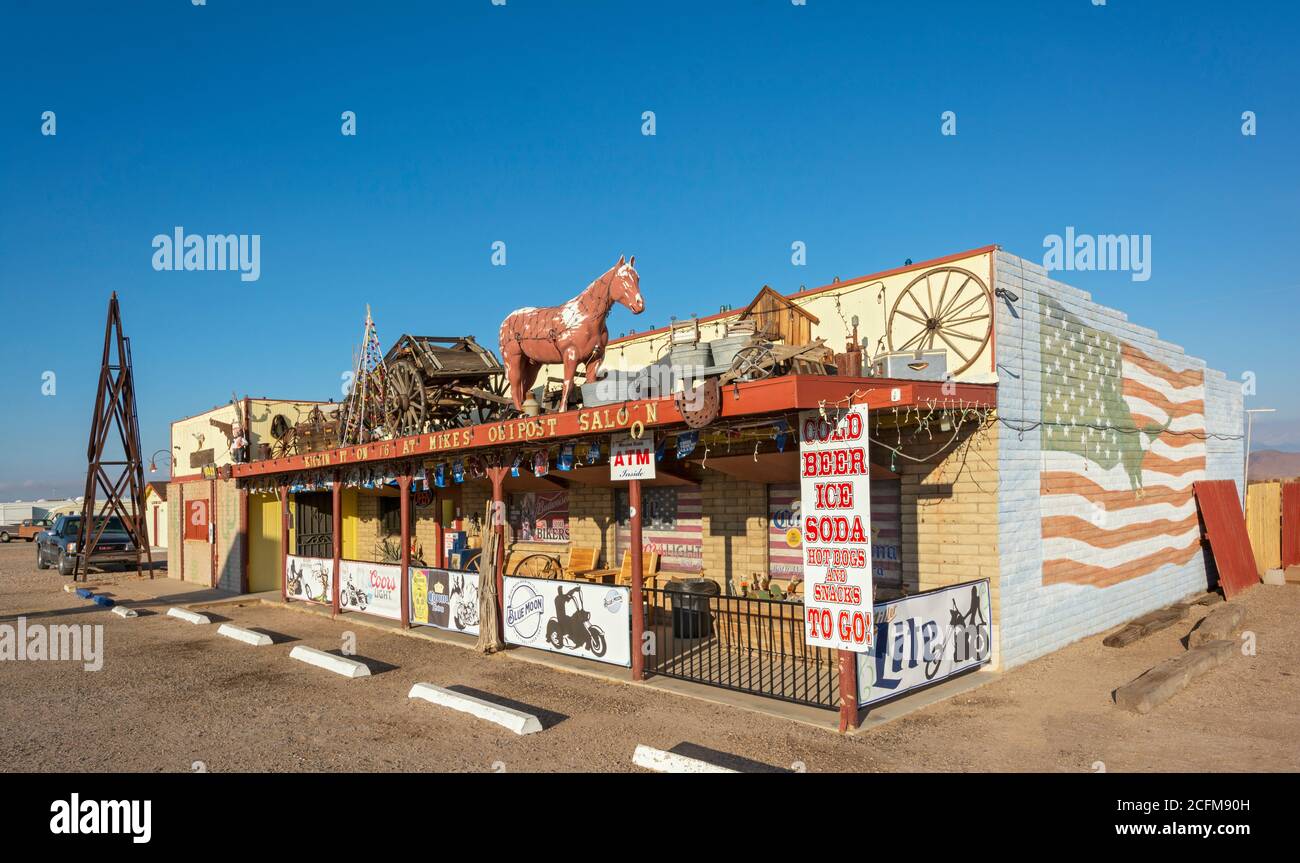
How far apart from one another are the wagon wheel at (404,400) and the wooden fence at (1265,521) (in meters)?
17.0

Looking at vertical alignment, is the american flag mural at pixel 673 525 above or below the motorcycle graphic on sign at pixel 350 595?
above

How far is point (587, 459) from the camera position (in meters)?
11.9

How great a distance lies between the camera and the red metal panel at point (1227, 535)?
1509cm

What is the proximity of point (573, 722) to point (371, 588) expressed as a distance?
8704 mm

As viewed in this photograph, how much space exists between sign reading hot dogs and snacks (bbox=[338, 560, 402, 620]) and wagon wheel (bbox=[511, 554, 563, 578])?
2.33m

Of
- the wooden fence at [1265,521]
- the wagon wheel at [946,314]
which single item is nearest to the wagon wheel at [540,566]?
the wagon wheel at [946,314]

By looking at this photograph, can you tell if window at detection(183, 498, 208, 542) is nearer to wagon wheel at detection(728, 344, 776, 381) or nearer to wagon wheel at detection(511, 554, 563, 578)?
wagon wheel at detection(511, 554, 563, 578)

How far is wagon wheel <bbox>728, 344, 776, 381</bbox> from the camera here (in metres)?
8.55

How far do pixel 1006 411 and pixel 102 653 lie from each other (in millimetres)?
14050

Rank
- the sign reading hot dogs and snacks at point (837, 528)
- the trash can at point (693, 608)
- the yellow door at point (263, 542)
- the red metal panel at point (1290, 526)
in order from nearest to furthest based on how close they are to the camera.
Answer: the sign reading hot dogs and snacks at point (837, 528) → the trash can at point (693, 608) → the red metal panel at point (1290, 526) → the yellow door at point (263, 542)

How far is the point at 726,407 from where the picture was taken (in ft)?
27.1

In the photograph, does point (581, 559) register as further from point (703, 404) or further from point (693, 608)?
point (703, 404)

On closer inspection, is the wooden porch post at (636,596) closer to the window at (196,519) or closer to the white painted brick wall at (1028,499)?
the white painted brick wall at (1028,499)
